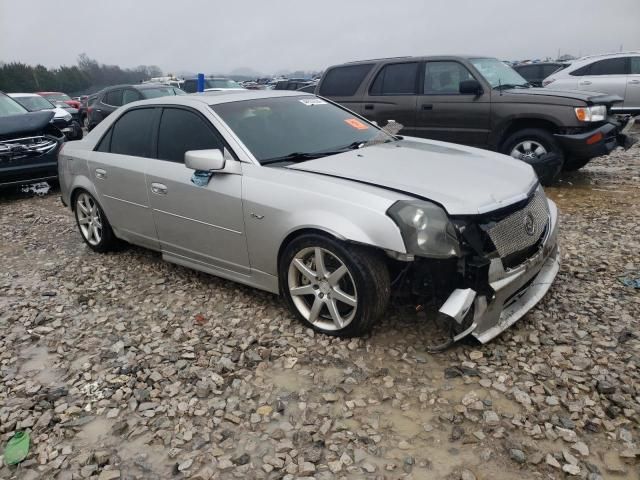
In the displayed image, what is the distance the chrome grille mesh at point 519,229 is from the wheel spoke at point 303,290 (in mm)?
1116

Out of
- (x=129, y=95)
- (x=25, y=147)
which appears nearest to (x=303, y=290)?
(x=25, y=147)

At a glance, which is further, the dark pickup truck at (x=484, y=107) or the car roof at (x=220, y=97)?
the dark pickup truck at (x=484, y=107)

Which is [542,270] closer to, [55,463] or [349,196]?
[349,196]

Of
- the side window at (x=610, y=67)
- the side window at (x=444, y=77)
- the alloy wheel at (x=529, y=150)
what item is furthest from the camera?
the side window at (x=610, y=67)

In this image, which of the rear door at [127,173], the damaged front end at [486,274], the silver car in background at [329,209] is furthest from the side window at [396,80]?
the damaged front end at [486,274]

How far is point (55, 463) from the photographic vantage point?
7.96 feet

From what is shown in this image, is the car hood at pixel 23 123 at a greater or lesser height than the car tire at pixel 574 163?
greater

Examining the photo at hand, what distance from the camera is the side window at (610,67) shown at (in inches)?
441

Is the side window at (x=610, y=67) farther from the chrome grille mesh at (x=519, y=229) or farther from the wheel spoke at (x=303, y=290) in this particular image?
the wheel spoke at (x=303, y=290)

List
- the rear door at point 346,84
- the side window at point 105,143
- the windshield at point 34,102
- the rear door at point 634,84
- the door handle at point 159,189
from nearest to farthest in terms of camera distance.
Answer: the door handle at point 159,189
the side window at point 105,143
the rear door at point 346,84
the rear door at point 634,84
the windshield at point 34,102

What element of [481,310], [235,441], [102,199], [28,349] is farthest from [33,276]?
[481,310]

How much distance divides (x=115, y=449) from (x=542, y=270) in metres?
2.67

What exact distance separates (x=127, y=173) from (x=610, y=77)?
10.9 metres

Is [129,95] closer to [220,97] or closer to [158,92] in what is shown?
[158,92]
